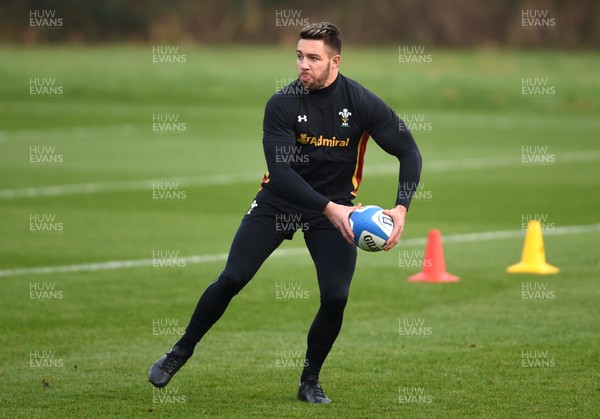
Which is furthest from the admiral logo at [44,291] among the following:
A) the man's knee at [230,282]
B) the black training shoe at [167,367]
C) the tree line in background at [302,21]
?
the tree line in background at [302,21]

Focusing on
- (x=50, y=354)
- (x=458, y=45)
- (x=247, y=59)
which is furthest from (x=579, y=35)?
(x=50, y=354)

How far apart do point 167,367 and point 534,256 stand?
6.35 m

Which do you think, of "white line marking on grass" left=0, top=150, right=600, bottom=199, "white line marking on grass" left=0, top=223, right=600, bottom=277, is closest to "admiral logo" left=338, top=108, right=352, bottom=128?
"white line marking on grass" left=0, top=223, right=600, bottom=277

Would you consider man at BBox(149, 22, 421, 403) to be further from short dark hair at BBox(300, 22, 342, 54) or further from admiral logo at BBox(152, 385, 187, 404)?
admiral logo at BBox(152, 385, 187, 404)

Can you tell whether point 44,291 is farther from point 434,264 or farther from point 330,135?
point 330,135

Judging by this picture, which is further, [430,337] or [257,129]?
[257,129]

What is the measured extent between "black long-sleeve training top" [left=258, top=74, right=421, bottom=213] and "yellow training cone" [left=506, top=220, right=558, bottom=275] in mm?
5306

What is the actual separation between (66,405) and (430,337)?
12.2 feet

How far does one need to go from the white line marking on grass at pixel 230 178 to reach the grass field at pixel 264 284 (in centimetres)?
6

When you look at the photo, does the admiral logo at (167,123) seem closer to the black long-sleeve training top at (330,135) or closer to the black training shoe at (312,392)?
the black long-sleeve training top at (330,135)

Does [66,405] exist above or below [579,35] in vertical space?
below

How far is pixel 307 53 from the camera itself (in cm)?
838

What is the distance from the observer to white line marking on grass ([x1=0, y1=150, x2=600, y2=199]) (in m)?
21.0

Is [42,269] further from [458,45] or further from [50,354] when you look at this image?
[458,45]
